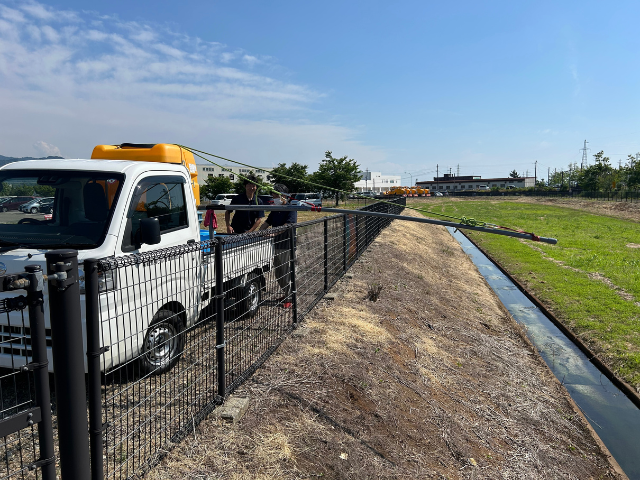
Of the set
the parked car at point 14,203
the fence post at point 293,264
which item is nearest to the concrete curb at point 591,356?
the fence post at point 293,264

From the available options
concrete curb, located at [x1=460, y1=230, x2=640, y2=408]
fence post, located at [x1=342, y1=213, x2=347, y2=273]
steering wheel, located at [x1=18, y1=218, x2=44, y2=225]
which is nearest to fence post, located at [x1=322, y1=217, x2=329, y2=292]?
fence post, located at [x1=342, y1=213, x2=347, y2=273]

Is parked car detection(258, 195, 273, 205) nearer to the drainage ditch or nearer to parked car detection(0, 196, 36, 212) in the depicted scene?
parked car detection(0, 196, 36, 212)

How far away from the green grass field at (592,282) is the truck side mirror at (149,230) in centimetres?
739

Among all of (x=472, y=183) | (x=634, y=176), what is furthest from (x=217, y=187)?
(x=472, y=183)

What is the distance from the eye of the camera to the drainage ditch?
20.1 feet

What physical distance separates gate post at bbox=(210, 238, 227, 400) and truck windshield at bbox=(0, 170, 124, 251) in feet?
3.50

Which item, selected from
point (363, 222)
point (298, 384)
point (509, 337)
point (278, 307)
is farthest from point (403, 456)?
point (363, 222)

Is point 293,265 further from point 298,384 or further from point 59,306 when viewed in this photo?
point 59,306

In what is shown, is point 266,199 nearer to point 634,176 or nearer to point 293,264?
point 293,264

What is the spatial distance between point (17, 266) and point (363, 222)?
9746mm

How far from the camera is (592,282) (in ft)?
43.8

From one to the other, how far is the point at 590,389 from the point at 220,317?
21.6 ft

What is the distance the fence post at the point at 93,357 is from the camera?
8.26 ft

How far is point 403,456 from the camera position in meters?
4.23
